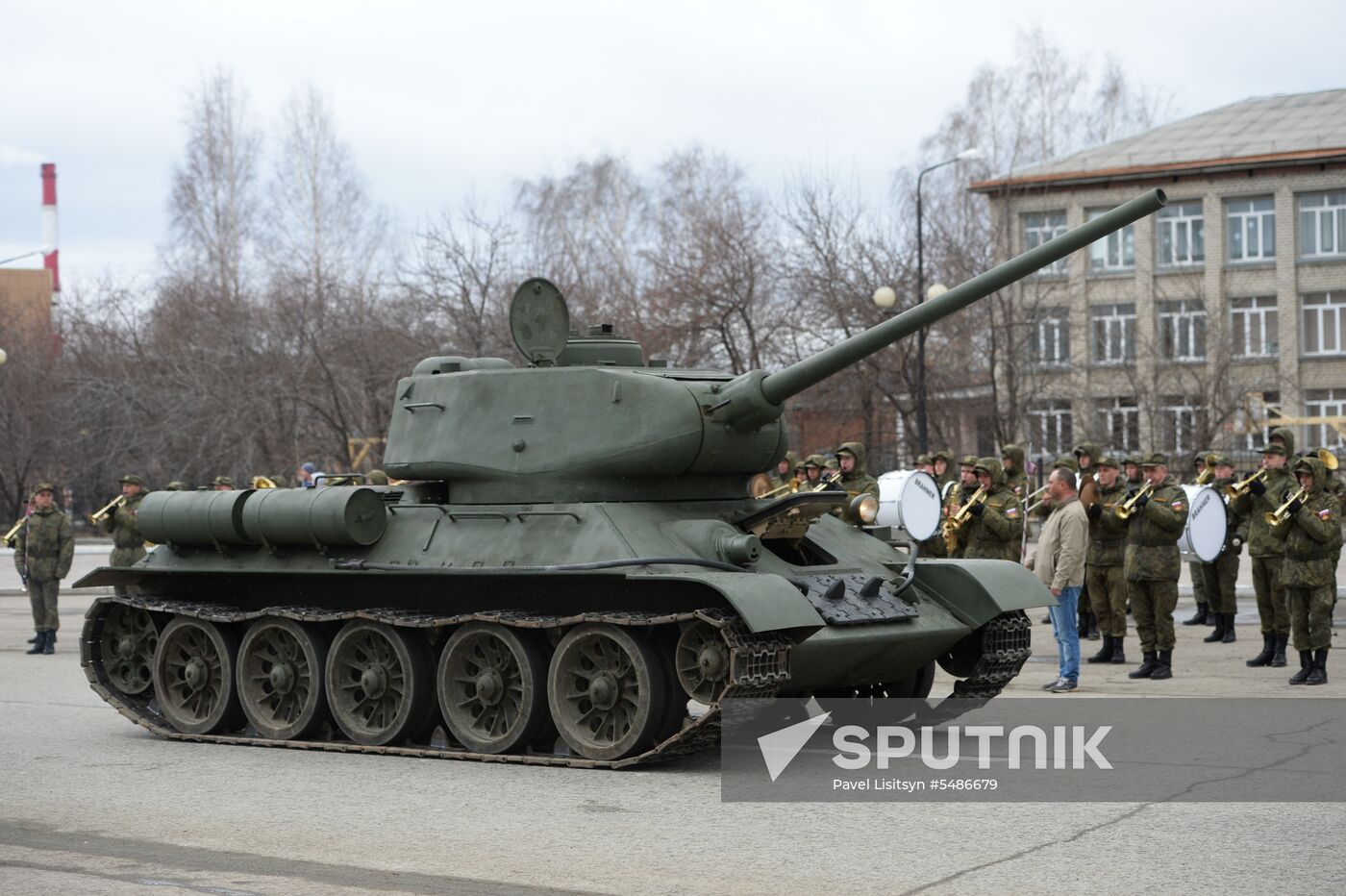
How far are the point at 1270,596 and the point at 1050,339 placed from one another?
2752 cm

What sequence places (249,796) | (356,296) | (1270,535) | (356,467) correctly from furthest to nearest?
1. (356,296)
2. (356,467)
3. (1270,535)
4. (249,796)

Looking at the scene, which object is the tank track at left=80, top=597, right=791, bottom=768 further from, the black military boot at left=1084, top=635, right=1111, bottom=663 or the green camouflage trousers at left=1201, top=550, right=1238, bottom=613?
the green camouflage trousers at left=1201, top=550, right=1238, bottom=613

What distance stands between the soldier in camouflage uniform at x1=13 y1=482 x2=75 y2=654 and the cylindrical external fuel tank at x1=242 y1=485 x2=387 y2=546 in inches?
298

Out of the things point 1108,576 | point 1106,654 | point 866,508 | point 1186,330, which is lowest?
point 1106,654

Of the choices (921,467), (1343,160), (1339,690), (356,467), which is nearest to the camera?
(1339,690)

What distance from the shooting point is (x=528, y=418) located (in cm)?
1202

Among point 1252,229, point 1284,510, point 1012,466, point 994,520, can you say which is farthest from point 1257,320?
point 1284,510

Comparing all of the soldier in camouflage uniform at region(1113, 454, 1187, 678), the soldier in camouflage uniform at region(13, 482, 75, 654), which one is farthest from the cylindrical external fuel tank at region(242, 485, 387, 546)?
the soldier in camouflage uniform at region(13, 482, 75, 654)

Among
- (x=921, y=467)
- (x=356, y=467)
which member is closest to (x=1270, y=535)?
(x=921, y=467)

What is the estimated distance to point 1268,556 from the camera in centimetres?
1578

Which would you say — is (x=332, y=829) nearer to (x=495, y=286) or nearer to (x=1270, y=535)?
(x=1270, y=535)

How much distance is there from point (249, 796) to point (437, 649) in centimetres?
203

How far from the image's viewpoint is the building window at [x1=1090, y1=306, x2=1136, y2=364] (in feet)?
156

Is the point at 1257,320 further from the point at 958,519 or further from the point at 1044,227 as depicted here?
the point at 958,519
